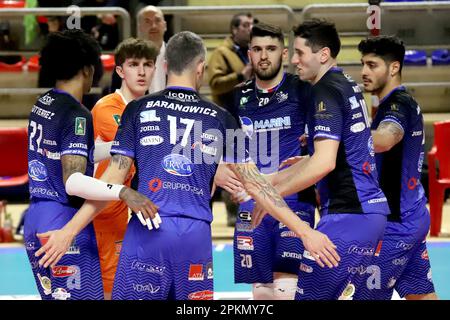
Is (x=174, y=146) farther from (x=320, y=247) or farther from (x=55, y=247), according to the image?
(x=320, y=247)

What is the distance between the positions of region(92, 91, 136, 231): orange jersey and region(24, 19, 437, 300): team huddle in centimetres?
1

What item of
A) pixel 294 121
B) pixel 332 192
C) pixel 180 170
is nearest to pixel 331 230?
pixel 332 192

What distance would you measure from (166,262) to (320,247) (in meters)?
1.01

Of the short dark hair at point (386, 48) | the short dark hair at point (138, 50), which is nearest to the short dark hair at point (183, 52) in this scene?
the short dark hair at point (138, 50)

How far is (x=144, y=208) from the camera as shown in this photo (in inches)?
233

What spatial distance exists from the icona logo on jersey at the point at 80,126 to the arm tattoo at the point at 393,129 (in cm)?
222

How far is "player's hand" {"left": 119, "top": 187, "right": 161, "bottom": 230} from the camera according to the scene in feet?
19.4

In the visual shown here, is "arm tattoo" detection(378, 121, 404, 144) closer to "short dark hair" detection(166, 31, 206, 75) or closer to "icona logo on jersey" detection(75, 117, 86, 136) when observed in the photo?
"short dark hair" detection(166, 31, 206, 75)

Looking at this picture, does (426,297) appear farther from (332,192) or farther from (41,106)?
(41,106)

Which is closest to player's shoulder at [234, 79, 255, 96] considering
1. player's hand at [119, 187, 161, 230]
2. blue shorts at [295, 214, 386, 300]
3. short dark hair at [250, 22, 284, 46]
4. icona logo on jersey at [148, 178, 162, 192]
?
short dark hair at [250, 22, 284, 46]

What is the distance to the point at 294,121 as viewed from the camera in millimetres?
7895

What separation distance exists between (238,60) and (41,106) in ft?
20.4

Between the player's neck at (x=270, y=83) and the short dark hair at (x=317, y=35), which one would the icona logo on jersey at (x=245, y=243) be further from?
the short dark hair at (x=317, y=35)

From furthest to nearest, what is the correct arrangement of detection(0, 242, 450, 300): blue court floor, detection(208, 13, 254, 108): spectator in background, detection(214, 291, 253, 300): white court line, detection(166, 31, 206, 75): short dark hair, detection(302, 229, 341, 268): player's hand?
detection(208, 13, 254, 108): spectator in background → detection(0, 242, 450, 300): blue court floor → detection(214, 291, 253, 300): white court line → detection(302, 229, 341, 268): player's hand → detection(166, 31, 206, 75): short dark hair
